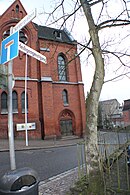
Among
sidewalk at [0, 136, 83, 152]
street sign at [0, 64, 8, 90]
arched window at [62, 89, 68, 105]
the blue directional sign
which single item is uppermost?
arched window at [62, 89, 68, 105]

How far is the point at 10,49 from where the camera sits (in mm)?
3600

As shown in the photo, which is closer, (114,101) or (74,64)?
(74,64)

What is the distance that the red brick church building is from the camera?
907 inches

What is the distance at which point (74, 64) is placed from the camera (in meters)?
29.4

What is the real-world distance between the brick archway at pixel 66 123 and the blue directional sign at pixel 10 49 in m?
23.0

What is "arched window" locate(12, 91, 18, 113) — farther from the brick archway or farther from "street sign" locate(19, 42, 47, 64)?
"street sign" locate(19, 42, 47, 64)

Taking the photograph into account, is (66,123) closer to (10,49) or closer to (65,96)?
(65,96)

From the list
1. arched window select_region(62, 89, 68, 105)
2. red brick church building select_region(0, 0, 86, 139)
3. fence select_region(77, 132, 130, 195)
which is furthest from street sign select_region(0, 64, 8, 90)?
arched window select_region(62, 89, 68, 105)

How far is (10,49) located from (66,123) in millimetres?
23953

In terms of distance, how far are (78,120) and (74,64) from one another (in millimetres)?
8158

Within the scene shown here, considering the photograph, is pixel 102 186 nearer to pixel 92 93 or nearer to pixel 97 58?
pixel 92 93

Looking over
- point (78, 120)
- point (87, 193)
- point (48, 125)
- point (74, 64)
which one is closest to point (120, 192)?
point (87, 193)

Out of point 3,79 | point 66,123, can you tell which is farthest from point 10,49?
point 66,123

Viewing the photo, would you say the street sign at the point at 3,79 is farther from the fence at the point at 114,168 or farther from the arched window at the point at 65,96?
the arched window at the point at 65,96
